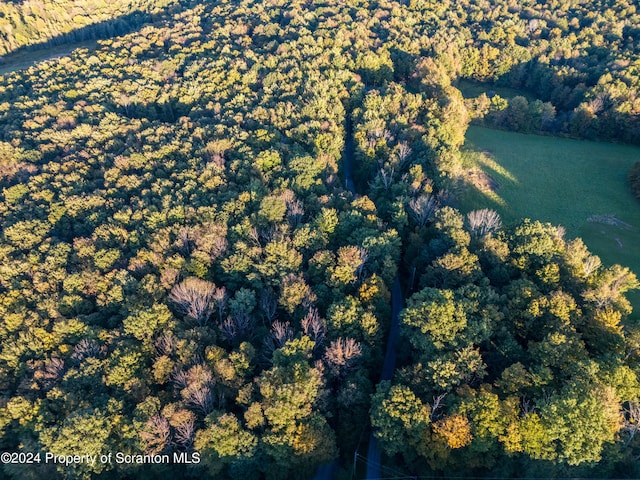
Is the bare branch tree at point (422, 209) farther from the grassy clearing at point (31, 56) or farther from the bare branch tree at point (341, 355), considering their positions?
the grassy clearing at point (31, 56)

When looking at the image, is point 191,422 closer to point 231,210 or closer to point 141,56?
point 231,210

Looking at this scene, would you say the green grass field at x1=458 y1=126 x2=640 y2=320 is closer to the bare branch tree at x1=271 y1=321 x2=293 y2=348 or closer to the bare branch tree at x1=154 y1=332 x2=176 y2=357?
the bare branch tree at x1=271 y1=321 x2=293 y2=348

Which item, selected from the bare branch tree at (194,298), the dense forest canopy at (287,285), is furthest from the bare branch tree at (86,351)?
the bare branch tree at (194,298)

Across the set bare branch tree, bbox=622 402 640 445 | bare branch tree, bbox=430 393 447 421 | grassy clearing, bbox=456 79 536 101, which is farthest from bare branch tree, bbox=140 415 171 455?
grassy clearing, bbox=456 79 536 101

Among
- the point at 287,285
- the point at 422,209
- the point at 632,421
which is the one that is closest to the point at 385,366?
the point at 287,285

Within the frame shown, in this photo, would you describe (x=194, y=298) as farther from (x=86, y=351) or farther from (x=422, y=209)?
(x=422, y=209)

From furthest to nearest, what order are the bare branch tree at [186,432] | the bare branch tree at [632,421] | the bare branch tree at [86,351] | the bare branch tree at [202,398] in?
the bare branch tree at [86,351]
the bare branch tree at [202,398]
the bare branch tree at [186,432]
the bare branch tree at [632,421]

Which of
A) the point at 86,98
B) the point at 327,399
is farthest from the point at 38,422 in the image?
the point at 86,98
